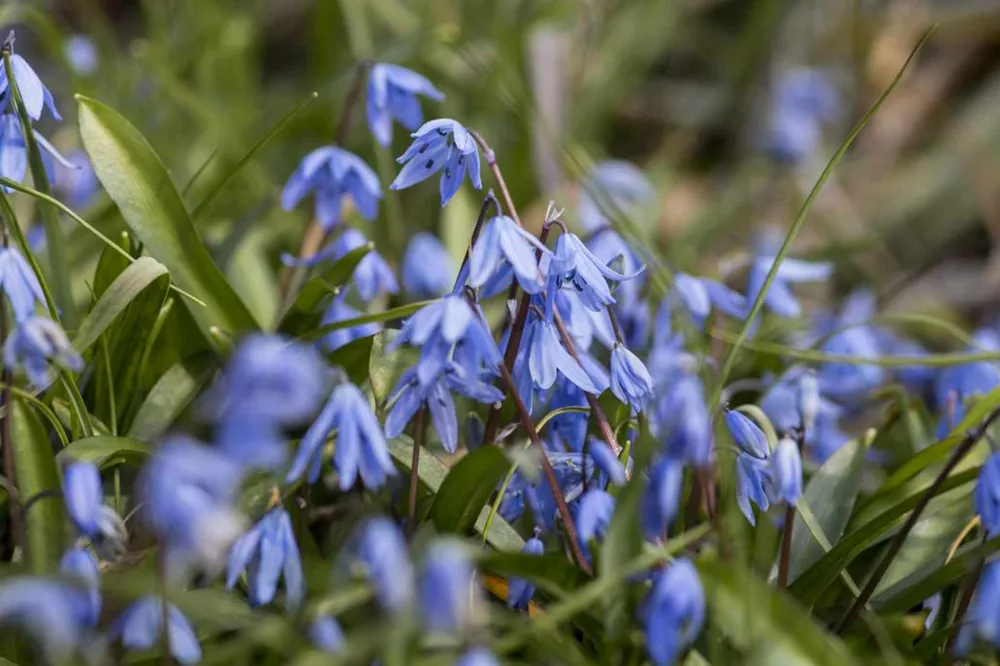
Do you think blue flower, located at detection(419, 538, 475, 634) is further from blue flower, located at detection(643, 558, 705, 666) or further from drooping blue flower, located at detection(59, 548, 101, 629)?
drooping blue flower, located at detection(59, 548, 101, 629)

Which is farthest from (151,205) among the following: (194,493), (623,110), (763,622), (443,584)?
(623,110)

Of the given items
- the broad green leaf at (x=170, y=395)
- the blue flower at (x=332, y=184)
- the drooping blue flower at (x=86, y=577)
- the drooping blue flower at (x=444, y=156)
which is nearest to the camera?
the drooping blue flower at (x=86, y=577)

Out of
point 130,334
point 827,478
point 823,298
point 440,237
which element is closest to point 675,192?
point 823,298

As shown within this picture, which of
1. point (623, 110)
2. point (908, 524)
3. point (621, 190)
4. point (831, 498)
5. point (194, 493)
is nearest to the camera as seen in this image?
→ point (194, 493)

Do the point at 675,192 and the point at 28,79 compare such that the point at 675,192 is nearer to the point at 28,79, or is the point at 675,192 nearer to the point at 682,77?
the point at 682,77

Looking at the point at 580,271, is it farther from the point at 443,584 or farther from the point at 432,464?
the point at 443,584

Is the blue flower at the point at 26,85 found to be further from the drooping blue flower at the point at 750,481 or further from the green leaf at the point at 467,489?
the drooping blue flower at the point at 750,481

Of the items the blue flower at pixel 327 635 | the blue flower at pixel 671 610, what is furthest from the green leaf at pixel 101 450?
the blue flower at pixel 671 610

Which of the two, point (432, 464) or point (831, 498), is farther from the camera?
point (831, 498)
